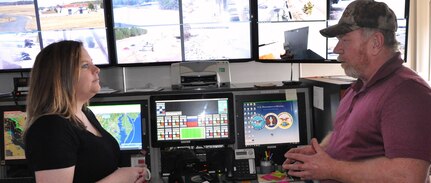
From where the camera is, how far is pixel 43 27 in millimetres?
2904

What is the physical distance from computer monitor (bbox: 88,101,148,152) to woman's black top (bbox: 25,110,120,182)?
2.44 ft

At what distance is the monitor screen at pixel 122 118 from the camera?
235 centimetres

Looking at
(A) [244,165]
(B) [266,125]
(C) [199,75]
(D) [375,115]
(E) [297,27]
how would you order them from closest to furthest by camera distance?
(D) [375,115], (A) [244,165], (B) [266,125], (C) [199,75], (E) [297,27]

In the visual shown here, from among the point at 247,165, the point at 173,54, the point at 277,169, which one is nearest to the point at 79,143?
the point at 247,165

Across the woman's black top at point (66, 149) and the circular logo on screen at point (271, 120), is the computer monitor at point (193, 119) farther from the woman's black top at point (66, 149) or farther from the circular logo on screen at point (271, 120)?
the woman's black top at point (66, 149)

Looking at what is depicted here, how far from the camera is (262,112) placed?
7.84 ft

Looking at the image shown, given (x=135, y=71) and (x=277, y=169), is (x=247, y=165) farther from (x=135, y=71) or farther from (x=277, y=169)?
(x=135, y=71)

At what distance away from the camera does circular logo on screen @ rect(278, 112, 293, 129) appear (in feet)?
7.84

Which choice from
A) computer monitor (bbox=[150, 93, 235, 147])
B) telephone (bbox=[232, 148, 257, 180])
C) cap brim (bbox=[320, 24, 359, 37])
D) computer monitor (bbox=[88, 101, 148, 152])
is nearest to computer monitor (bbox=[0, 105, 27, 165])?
computer monitor (bbox=[88, 101, 148, 152])

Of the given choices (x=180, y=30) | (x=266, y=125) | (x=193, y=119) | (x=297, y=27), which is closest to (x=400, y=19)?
(x=297, y=27)

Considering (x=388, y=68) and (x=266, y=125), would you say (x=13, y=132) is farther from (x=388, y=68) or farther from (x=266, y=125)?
(x=388, y=68)

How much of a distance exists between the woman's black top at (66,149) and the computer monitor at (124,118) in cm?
74

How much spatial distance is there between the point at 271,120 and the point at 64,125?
1.30 m

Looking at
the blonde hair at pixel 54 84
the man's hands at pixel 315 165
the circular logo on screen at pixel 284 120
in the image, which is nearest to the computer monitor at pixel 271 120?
the circular logo on screen at pixel 284 120
